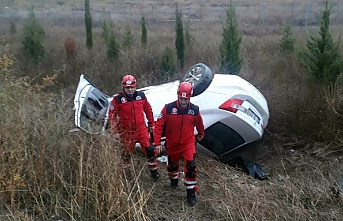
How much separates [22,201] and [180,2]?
118 feet

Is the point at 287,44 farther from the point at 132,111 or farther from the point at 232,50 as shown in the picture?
the point at 132,111

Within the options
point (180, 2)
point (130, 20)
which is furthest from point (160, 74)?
point (180, 2)

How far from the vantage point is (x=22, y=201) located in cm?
502

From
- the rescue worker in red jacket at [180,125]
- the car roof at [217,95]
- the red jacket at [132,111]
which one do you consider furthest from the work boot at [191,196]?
the car roof at [217,95]

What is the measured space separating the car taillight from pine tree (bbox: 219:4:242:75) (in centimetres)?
498

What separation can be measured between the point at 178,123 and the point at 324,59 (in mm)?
4541

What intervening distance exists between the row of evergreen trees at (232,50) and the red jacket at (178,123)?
13.4 feet

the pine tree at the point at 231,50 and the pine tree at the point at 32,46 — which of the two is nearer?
the pine tree at the point at 231,50

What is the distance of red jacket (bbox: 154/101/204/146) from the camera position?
587 centimetres

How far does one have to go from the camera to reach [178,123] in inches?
231

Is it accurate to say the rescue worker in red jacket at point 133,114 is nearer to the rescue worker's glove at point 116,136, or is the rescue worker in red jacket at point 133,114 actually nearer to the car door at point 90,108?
the car door at point 90,108

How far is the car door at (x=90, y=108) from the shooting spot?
627 centimetres

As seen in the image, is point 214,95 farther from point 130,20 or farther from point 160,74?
point 130,20

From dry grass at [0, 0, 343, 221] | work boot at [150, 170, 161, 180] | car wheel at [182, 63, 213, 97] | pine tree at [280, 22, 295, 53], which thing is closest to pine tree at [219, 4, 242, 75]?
pine tree at [280, 22, 295, 53]
